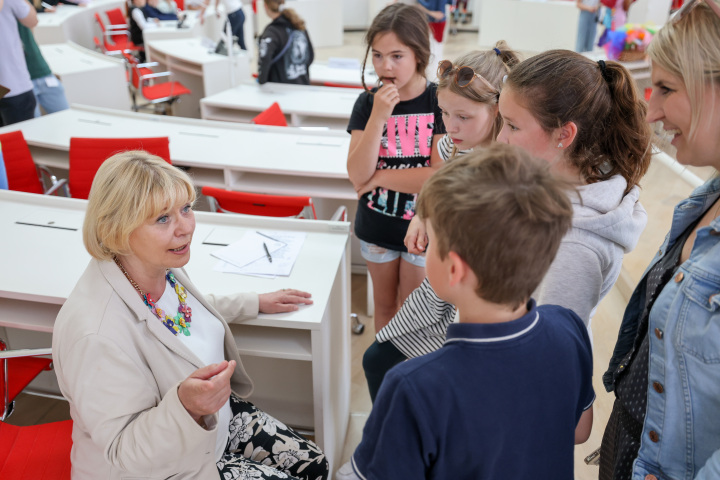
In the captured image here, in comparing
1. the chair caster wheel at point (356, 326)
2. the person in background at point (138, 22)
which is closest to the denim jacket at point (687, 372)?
the chair caster wheel at point (356, 326)

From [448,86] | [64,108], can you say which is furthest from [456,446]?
[64,108]

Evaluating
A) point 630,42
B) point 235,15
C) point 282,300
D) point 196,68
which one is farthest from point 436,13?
point 282,300

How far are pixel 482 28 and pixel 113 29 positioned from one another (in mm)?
6156

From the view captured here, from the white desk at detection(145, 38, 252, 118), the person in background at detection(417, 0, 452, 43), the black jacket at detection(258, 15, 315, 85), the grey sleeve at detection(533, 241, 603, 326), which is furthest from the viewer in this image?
the person in background at detection(417, 0, 452, 43)

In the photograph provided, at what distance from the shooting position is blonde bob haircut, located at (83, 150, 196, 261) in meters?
1.37

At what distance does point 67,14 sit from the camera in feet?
25.8

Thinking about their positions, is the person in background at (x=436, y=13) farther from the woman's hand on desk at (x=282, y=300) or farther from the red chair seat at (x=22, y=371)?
the red chair seat at (x=22, y=371)

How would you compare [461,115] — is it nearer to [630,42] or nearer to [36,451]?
[36,451]

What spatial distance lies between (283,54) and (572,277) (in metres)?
4.04

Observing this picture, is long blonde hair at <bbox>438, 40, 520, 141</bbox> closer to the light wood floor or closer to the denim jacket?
the denim jacket

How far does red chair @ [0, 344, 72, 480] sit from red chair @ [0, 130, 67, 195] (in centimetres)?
169

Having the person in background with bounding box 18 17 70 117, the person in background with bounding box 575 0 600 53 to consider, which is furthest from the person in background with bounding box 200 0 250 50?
the person in background with bounding box 575 0 600 53

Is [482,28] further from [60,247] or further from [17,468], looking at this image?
[17,468]

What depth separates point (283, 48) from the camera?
4582 millimetres
